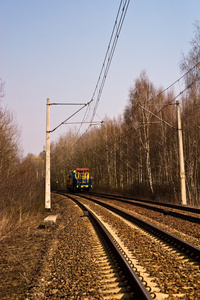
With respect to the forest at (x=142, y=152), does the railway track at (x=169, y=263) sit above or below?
below

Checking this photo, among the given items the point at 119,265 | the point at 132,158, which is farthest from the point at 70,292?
the point at 132,158

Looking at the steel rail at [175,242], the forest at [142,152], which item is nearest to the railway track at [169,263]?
the steel rail at [175,242]

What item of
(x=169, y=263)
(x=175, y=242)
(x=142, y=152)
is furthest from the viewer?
(x=142, y=152)

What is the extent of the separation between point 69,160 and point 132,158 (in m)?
36.9

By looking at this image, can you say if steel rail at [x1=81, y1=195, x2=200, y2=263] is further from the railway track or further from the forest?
the forest

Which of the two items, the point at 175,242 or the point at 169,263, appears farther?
the point at 175,242

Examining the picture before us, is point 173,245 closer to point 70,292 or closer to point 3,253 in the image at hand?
point 70,292

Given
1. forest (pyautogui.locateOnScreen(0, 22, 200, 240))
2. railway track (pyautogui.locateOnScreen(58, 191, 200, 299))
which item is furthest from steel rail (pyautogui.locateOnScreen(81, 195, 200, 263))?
forest (pyautogui.locateOnScreen(0, 22, 200, 240))

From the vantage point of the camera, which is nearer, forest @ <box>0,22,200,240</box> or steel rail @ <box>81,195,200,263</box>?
steel rail @ <box>81,195,200,263</box>

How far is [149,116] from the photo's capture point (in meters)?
30.2

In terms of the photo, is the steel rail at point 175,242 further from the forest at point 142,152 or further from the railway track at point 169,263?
the forest at point 142,152

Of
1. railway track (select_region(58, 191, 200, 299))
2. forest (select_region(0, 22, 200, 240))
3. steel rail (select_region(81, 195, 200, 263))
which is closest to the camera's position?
railway track (select_region(58, 191, 200, 299))

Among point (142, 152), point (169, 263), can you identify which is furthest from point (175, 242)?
point (142, 152)

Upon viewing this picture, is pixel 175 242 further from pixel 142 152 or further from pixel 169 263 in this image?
pixel 142 152
